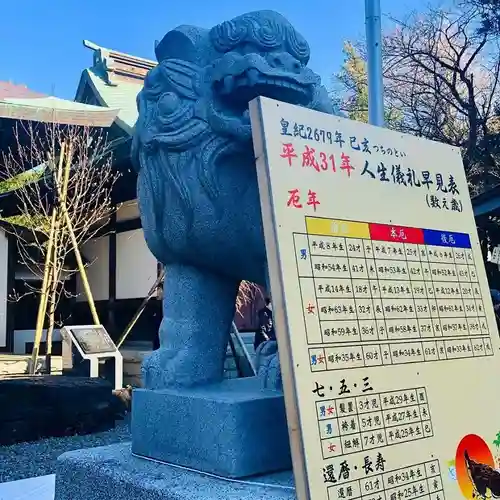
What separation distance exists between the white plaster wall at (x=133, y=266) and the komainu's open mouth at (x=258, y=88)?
25.2 feet

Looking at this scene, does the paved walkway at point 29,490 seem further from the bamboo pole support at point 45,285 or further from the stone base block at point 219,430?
the bamboo pole support at point 45,285

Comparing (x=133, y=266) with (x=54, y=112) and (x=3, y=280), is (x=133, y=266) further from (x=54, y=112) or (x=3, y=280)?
(x=54, y=112)

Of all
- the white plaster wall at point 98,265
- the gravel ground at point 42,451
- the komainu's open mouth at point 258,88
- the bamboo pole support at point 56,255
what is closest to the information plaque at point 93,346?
the bamboo pole support at point 56,255

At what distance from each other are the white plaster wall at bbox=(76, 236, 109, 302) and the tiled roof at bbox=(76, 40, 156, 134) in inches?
100

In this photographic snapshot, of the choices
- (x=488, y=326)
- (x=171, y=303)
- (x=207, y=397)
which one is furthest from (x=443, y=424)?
(x=171, y=303)

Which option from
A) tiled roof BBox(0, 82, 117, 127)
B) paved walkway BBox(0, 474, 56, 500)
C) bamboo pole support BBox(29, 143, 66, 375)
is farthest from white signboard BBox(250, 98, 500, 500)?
tiled roof BBox(0, 82, 117, 127)

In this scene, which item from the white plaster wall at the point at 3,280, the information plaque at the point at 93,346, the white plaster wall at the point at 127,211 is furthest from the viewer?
the white plaster wall at the point at 127,211

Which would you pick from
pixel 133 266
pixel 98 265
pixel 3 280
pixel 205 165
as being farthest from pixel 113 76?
pixel 205 165

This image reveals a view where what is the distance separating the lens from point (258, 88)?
161 centimetres

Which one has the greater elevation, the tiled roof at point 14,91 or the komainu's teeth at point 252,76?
the tiled roof at point 14,91

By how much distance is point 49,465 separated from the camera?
13.9 ft

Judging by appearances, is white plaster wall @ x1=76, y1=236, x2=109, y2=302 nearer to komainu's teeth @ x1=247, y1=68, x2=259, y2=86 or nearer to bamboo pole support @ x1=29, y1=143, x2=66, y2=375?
bamboo pole support @ x1=29, y1=143, x2=66, y2=375

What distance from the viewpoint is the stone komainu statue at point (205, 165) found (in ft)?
5.45

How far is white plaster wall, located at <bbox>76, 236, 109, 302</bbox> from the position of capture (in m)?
10.4
